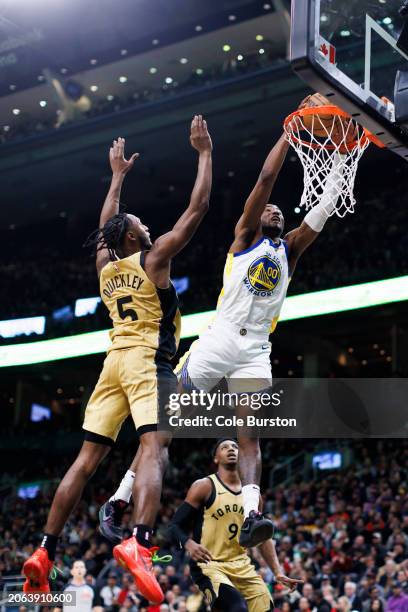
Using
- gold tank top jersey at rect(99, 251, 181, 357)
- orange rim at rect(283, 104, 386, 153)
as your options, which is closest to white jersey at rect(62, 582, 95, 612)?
gold tank top jersey at rect(99, 251, 181, 357)

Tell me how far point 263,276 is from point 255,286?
89 millimetres

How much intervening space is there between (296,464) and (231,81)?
8.85 m

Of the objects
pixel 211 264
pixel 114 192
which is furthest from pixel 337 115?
pixel 211 264

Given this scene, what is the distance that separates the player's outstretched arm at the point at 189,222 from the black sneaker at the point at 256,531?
1.67 m

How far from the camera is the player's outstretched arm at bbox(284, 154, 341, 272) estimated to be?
22.7 feet

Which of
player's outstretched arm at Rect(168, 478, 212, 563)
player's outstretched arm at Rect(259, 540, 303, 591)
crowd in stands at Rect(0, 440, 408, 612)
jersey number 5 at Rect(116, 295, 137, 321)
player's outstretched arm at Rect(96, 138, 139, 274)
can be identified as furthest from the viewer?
crowd in stands at Rect(0, 440, 408, 612)

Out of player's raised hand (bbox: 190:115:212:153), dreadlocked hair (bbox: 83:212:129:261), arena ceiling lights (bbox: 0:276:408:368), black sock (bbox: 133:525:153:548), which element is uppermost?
arena ceiling lights (bbox: 0:276:408:368)

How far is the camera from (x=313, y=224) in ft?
22.7

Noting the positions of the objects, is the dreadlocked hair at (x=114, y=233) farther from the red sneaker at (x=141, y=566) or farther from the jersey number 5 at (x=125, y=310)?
the red sneaker at (x=141, y=566)

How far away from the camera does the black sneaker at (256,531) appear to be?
236 inches

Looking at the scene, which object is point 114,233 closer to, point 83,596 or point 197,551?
point 197,551

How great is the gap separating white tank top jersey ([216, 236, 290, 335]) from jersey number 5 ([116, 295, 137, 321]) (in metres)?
0.64

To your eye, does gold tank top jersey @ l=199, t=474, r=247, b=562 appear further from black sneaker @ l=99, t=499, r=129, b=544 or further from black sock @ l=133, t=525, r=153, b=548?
black sock @ l=133, t=525, r=153, b=548

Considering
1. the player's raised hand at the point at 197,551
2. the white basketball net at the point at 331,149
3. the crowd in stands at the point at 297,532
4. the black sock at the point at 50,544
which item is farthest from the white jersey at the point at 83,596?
the white basketball net at the point at 331,149
